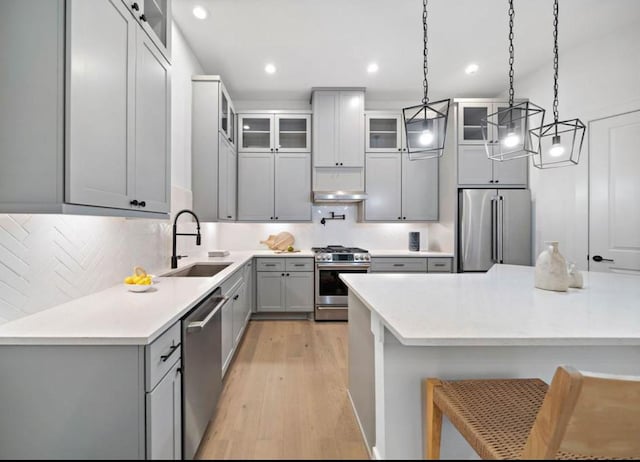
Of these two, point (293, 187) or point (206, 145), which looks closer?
point (206, 145)

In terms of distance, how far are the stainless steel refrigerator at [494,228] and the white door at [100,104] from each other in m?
3.48

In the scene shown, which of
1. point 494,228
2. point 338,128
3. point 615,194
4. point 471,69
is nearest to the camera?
point 615,194

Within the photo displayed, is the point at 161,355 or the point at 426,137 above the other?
the point at 426,137

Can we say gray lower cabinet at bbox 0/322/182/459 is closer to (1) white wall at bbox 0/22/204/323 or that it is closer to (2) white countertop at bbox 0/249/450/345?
(2) white countertop at bbox 0/249/450/345

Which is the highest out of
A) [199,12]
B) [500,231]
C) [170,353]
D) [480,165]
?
[199,12]

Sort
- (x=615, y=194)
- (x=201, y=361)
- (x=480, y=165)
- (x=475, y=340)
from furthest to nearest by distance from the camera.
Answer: (x=480, y=165), (x=615, y=194), (x=201, y=361), (x=475, y=340)

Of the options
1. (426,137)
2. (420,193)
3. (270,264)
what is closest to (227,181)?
(270,264)

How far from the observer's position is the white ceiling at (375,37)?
8.25ft

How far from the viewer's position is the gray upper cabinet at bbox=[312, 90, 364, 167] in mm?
3996

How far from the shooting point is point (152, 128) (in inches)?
66.1

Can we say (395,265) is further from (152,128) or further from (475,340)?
(152,128)

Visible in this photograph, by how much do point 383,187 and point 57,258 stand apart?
11.6 feet

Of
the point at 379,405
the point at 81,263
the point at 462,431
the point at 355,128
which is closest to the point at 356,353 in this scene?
the point at 379,405

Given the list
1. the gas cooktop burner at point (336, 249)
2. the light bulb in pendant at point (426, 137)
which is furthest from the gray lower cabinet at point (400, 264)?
the light bulb in pendant at point (426, 137)
